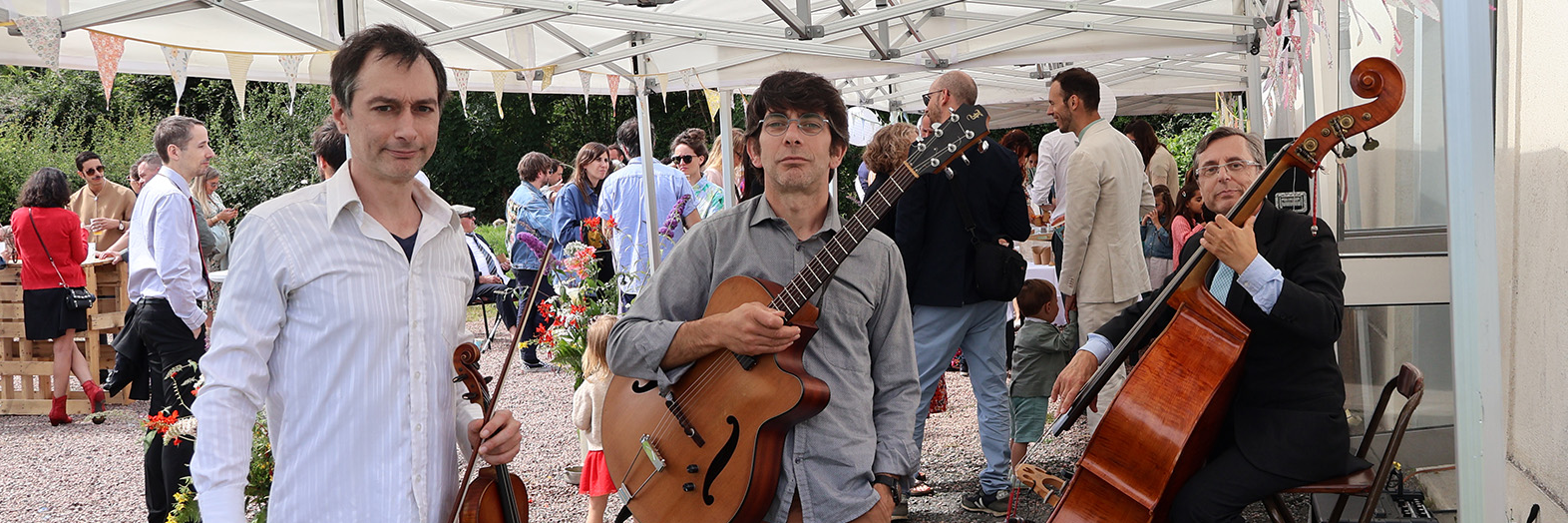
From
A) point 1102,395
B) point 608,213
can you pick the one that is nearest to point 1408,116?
point 1102,395

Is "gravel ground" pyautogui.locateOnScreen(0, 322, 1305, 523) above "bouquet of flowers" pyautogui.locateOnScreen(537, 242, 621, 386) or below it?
below

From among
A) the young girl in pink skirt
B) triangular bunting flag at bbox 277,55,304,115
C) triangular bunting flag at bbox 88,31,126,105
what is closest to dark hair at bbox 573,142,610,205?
triangular bunting flag at bbox 277,55,304,115

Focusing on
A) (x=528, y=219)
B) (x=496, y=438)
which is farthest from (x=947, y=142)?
(x=528, y=219)

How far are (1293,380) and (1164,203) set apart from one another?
13.4 feet

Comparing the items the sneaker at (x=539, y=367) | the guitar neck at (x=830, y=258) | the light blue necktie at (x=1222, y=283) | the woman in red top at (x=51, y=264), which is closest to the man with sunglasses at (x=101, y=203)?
the woman in red top at (x=51, y=264)

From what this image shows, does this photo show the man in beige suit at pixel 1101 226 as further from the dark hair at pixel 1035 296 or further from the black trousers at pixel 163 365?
the black trousers at pixel 163 365

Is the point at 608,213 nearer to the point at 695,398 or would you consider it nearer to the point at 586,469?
the point at 586,469

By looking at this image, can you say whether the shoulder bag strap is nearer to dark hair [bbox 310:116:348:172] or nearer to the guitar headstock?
dark hair [bbox 310:116:348:172]

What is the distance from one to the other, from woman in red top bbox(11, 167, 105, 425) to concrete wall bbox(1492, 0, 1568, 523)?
8.60 metres

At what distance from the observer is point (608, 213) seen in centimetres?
774

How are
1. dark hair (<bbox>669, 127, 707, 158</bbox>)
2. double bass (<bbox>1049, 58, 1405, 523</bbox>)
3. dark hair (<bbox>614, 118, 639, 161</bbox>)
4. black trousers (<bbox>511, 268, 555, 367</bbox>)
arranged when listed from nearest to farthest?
double bass (<bbox>1049, 58, 1405, 523</bbox>) → dark hair (<bbox>614, 118, 639, 161</bbox>) → dark hair (<bbox>669, 127, 707, 158</bbox>) → black trousers (<bbox>511, 268, 555, 367</bbox>)

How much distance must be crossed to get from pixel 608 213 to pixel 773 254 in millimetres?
5403

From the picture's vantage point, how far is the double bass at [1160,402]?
2773 millimetres

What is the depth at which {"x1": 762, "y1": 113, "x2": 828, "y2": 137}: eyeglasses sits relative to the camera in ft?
7.94
